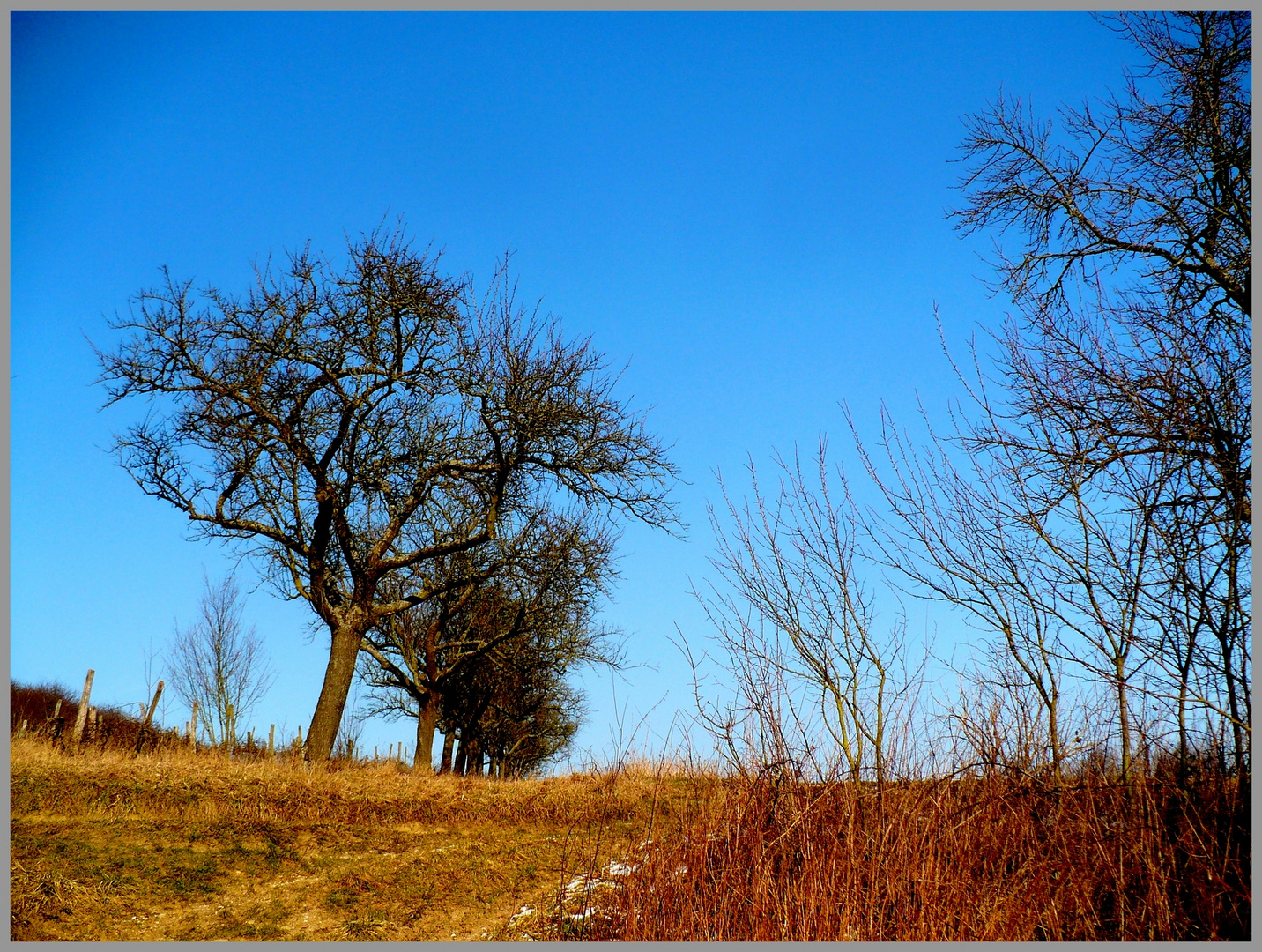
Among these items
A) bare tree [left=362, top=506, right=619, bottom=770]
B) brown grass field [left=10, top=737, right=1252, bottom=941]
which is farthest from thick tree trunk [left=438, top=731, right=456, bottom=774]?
brown grass field [left=10, top=737, right=1252, bottom=941]

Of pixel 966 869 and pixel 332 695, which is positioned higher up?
pixel 332 695

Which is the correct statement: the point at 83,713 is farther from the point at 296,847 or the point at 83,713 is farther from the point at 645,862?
the point at 645,862

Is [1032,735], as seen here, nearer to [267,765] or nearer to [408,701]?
[267,765]

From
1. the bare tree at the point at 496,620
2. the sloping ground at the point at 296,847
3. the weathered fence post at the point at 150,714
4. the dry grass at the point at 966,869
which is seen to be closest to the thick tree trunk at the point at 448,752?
the bare tree at the point at 496,620

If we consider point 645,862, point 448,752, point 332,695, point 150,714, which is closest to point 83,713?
point 150,714

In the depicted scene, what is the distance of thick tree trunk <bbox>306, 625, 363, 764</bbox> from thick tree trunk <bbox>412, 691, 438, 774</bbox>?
5.98m

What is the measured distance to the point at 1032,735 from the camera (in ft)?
17.4

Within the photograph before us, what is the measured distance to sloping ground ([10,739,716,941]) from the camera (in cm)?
629

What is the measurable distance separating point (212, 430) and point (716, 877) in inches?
459

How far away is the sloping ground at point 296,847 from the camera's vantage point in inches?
248

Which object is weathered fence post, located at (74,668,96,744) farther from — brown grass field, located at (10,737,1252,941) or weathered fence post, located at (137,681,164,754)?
brown grass field, located at (10,737,1252,941)

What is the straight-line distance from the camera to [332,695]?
44.0 feet

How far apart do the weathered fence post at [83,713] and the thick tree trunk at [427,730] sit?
22.3 ft

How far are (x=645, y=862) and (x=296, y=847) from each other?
484 centimetres
